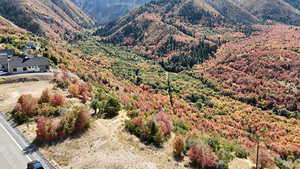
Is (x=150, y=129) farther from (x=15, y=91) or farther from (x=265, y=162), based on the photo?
(x=15, y=91)

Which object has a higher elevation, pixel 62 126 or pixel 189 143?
pixel 62 126

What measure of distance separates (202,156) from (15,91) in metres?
30.2

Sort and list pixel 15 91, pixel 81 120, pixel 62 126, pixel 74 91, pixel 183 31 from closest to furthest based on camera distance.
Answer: pixel 62 126 → pixel 81 120 → pixel 74 91 → pixel 15 91 → pixel 183 31

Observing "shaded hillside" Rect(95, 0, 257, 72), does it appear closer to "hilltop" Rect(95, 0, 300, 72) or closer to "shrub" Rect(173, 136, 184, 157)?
"hilltop" Rect(95, 0, 300, 72)

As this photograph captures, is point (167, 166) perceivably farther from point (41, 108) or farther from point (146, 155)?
point (41, 108)

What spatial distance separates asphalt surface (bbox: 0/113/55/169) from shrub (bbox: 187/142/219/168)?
12.7m

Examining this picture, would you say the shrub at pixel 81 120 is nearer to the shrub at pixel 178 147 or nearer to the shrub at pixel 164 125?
the shrub at pixel 164 125

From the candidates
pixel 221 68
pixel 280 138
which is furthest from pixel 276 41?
pixel 280 138

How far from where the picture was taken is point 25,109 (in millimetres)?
30719

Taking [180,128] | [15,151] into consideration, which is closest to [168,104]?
[180,128]

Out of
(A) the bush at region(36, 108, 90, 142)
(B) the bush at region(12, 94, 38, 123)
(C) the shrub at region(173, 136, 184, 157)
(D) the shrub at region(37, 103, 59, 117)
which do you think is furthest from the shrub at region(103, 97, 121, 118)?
(C) the shrub at region(173, 136, 184, 157)

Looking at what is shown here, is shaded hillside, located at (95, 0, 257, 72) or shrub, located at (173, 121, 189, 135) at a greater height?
shaded hillside, located at (95, 0, 257, 72)

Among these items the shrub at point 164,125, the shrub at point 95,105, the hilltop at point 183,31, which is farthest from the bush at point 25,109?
the hilltop at point 183,31

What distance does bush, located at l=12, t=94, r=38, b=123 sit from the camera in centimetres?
3017
